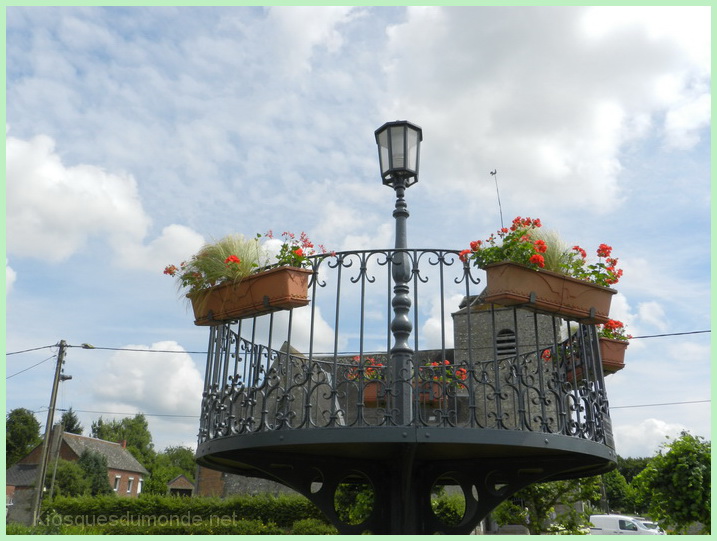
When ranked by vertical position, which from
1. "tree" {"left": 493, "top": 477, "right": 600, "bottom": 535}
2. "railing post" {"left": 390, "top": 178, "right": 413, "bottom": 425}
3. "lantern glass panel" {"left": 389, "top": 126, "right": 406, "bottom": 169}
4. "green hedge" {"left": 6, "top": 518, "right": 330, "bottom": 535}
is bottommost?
"green hedge" {"left": 6, "top": 518, "right": 330, "bottom": 535}

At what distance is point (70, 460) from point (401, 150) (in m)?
54.0

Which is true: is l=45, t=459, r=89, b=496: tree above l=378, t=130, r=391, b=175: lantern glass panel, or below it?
below

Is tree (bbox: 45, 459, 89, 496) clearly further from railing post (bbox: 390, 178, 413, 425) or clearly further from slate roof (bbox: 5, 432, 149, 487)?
railing post (bbox: 390, 178, 413, 425)

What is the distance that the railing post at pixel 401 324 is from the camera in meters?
4.87

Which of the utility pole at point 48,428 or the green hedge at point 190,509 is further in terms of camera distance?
the utility pole at point 48,428

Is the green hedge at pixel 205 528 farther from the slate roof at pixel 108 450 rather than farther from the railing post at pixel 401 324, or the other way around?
the slate roof at pixel 108 450

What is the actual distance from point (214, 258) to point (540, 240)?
2.81 meters

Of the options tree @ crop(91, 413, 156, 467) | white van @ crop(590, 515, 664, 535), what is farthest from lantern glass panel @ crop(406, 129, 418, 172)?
tree @ crop(91, 413, 156, 467)

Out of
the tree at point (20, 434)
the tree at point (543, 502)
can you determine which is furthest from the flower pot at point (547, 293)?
the tree at point (20, 434)

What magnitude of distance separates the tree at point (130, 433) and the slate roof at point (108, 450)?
16.9 metres

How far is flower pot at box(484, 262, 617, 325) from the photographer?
5.03 metres

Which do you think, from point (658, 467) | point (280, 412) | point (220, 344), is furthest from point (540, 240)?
point (658, 467)

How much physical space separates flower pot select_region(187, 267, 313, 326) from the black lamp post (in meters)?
0.78

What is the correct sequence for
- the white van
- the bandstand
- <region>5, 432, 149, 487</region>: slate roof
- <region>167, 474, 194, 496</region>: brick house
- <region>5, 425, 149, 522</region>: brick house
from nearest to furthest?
the bandstand, the white van, <region>5, 425, 149, 522</region>: brick house, <region>5, 432, 149, 487</region>: slate roof, <region>167, 474, 194, 496</region>: brick house
